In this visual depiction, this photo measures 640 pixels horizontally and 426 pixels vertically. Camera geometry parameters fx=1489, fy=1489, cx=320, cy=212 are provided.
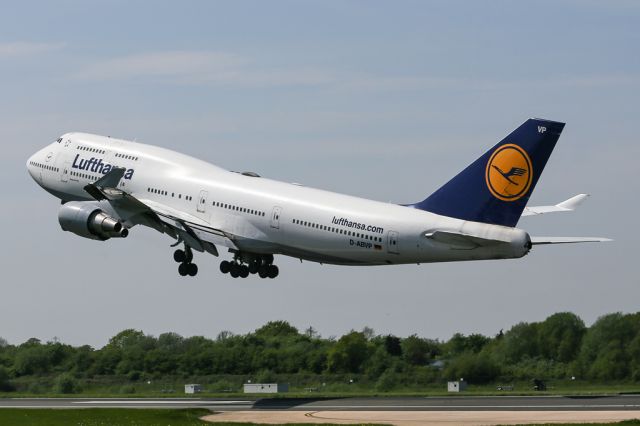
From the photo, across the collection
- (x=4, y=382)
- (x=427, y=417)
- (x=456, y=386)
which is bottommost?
(x=427, y=417)

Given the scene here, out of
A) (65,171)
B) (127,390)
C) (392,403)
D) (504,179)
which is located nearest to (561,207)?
(504,179)

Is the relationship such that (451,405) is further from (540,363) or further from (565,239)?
(540,363)

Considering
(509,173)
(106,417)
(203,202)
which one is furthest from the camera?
(203,202)

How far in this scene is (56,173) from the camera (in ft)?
298

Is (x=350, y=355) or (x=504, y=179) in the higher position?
(x=504, y=179)

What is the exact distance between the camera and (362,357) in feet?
321

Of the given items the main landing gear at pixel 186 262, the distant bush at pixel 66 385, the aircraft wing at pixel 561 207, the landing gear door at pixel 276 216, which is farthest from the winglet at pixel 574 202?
the distant bush at pixel 66 385

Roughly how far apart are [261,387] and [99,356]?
1699 centimetres

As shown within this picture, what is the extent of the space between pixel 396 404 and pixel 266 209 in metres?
13.1

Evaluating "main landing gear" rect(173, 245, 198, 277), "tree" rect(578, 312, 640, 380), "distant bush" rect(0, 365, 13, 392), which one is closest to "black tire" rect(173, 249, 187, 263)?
"main landing gear" rect(173, 245, 198, 277)

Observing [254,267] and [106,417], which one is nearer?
[106,417]

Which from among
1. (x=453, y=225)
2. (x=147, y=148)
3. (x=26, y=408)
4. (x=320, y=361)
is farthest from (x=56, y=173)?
(x=453, y=225)

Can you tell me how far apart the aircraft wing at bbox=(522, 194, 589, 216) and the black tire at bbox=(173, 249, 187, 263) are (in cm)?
2031

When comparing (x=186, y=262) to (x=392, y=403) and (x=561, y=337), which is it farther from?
(x=561, y=337)
